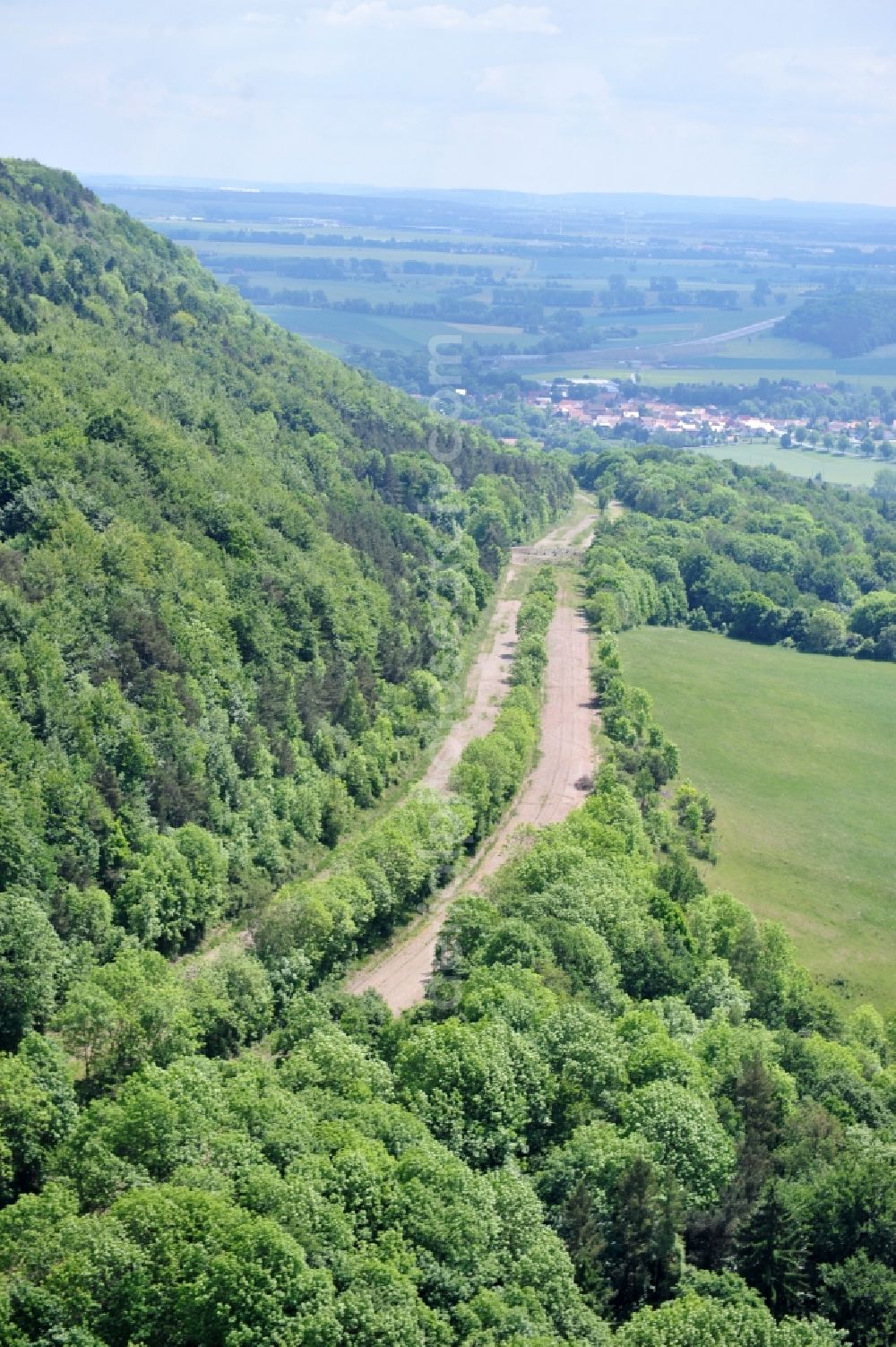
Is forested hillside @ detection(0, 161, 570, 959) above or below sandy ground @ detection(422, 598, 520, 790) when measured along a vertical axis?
above

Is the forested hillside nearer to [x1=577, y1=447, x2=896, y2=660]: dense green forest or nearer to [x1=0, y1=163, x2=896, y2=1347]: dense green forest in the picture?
[x1=0, y1=163, x2=896, y2=1347]: dense green forest

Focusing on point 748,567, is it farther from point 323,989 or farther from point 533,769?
point 323,989

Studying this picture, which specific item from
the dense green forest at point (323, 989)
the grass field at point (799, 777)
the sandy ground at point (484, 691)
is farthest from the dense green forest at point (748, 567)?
the dense green forest at point (323, 989)

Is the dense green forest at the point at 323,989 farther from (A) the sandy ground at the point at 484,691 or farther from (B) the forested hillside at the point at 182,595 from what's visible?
(A) the sandy ground at the point at 484,691

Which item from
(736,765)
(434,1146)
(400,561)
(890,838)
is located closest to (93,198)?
(400,561)

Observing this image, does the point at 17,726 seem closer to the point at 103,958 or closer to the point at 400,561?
the point at 103,958

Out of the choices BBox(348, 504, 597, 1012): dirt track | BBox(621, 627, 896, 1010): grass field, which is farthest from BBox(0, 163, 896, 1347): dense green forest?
BBox(621, 627, 896, 1010): grass field
